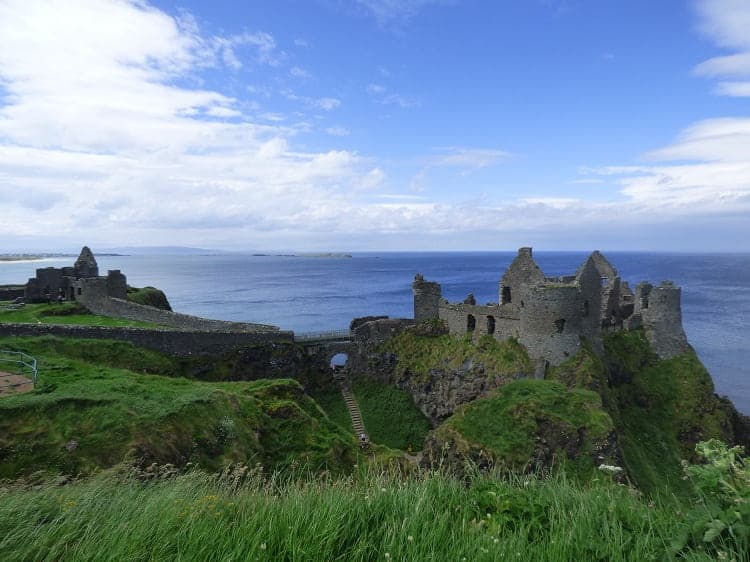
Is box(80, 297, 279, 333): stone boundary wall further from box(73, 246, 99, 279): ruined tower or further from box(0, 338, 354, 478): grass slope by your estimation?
box(0, 338, 354, 478): grass slope

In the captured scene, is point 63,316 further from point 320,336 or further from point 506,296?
point 506,296

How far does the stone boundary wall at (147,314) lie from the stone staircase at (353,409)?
27.3ft

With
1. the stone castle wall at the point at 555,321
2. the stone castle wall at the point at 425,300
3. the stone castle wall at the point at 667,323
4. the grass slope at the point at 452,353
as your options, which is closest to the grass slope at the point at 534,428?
the stone castle wall at the point at 555,321

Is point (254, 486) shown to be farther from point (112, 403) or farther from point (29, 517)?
point (112, 403)

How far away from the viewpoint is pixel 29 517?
16.8 feet

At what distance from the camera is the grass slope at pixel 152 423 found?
47.0ft

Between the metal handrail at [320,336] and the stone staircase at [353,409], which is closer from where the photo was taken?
the stone staircase at [353,409]

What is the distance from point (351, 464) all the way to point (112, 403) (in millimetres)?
9705

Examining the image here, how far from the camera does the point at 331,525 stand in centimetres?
522

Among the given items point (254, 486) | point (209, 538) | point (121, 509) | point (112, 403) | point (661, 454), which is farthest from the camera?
point (661, 454)

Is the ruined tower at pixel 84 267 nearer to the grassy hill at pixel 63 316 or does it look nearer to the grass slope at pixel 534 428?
the grassy hill at pixel 63 316

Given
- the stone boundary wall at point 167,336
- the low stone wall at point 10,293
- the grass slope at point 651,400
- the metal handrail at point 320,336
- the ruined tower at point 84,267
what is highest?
the ruined tower at point 84,267

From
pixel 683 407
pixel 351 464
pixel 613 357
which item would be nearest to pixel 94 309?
pixel 351 464

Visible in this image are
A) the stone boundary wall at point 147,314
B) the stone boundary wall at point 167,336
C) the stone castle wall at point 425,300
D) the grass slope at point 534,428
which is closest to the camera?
the grass slope at point 534,428
